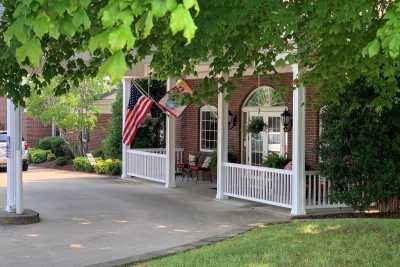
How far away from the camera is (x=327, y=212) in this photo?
14.1m

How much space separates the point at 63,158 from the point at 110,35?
86.5 ft

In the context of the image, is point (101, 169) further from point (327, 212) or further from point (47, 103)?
point (327, 212)

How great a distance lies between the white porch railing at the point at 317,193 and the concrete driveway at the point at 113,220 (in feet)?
2.37

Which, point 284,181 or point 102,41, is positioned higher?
point 102,41

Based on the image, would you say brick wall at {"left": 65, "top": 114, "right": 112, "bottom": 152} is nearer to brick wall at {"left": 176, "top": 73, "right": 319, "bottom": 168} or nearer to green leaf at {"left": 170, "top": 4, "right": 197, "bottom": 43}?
brick wall at {"left": 176, "top": 73, "right": 319, "bottom": 168}

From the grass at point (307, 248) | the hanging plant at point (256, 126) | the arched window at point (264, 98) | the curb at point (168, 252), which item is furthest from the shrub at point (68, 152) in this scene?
the grass at point (307, 248)

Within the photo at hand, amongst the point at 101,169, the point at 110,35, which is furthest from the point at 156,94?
the point at 110,35

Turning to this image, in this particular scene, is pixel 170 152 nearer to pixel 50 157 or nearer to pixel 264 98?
pixel 264 98

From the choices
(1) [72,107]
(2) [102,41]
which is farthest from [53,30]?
(1) [72,107]

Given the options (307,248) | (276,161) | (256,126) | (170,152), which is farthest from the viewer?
(256,126)

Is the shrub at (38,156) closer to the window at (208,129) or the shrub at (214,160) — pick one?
the window at (208,129)

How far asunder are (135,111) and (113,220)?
6.85 m

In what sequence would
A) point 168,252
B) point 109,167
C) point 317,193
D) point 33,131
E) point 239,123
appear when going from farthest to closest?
1. point 33,131
2. point 109,167
3. point 239,123
4. point 317,193
5. point 168,252

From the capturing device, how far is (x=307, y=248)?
28.2 ft
